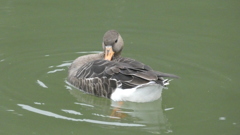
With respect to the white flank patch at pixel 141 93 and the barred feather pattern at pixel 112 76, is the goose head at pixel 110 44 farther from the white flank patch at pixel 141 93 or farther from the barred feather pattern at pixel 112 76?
the white flank patch at pixel 141 93

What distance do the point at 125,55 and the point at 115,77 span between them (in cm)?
242

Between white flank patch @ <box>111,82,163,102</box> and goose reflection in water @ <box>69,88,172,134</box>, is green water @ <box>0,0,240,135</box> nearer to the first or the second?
goose reflection in water @ <box>69,88,172,134</box>

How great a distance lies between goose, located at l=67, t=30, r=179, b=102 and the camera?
10609mm

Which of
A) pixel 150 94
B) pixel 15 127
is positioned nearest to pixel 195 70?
pixel 150 94

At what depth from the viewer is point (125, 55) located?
13312 mm

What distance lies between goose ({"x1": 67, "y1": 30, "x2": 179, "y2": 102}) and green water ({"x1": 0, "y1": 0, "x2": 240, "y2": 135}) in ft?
0.56

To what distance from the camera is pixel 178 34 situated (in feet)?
47.1

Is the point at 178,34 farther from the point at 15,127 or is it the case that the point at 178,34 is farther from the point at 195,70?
the point at 15,127

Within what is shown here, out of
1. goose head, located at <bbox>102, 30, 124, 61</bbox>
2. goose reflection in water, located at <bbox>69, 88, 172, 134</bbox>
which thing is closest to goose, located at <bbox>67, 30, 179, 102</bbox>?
goose head, located at <bbox>102, 30, 124, 61</bbox>

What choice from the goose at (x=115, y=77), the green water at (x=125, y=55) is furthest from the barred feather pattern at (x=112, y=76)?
the green water at (x=125, y=55)

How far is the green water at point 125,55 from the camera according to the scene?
9.78 meters

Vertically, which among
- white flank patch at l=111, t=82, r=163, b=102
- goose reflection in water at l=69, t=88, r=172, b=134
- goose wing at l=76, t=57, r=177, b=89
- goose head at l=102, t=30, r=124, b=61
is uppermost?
goose head at l=102, t=30, r=124, b=61

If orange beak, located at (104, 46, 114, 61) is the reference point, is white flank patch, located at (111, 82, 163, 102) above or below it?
below

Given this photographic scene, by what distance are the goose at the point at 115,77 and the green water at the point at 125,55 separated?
172 millimetres
